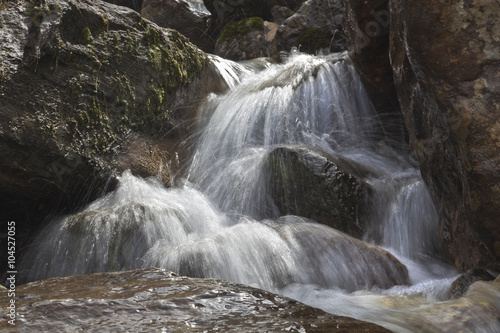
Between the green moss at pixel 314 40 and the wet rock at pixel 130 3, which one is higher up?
the wet rock at pixel 130 3

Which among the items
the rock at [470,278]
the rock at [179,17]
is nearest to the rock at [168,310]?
the rock at [470,278]

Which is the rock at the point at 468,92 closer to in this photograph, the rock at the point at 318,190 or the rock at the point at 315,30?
the rock at the point at 318,190

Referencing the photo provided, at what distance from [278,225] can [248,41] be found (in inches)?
285

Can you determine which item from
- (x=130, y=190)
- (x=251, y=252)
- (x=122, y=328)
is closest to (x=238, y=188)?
(x=130, y=190)

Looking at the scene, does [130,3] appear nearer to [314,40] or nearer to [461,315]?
[314,40]

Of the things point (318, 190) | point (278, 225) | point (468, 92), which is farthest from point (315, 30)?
point (468, 92)

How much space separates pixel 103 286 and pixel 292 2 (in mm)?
12195

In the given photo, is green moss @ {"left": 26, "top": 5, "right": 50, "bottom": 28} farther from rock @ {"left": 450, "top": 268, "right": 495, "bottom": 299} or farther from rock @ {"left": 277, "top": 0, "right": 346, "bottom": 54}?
rock @ {"left": 277, "top": 0, "right": 346, "bottom": 54}

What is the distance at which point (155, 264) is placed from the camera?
366 cm

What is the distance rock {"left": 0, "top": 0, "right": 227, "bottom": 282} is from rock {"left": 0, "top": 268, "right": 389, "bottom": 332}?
2.53m

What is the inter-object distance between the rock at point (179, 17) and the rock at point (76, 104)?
6336mm

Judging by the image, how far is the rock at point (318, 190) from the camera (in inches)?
178

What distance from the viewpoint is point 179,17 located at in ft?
39.5

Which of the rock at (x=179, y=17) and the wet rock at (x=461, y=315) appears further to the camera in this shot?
the rock at (x=179, y=17)
